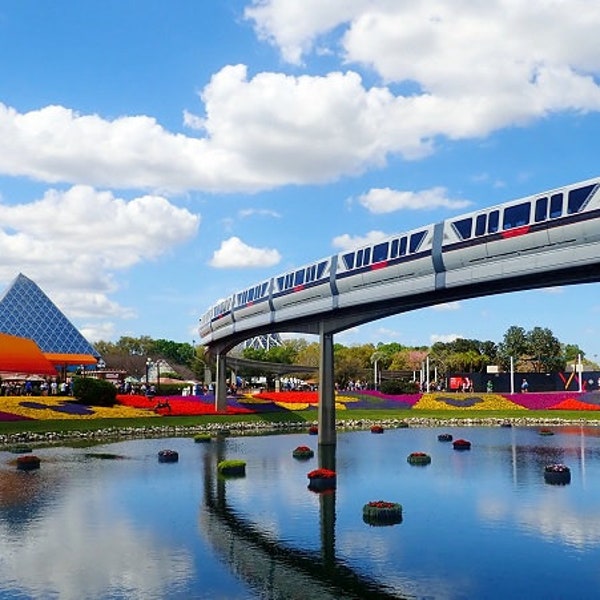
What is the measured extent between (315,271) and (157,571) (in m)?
32.9

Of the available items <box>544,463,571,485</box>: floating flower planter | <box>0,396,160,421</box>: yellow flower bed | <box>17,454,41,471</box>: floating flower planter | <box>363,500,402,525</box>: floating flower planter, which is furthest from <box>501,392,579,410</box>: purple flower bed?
<box>363,500,402,525</box>: floating flower planter

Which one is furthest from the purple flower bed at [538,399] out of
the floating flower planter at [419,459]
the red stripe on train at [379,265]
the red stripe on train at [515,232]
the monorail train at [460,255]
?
the red stripe on train at [515,232]

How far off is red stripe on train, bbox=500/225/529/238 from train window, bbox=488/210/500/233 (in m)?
0.59

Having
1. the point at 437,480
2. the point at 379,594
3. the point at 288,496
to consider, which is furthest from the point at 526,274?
the point at 379,594

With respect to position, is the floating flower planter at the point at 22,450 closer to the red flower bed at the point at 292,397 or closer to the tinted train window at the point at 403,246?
the tinted train window at the point at 403,246

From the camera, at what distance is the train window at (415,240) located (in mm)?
40031

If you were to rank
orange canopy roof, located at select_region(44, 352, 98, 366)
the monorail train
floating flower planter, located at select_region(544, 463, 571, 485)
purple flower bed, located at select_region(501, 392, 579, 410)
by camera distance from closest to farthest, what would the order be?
the monorail train
floating flower planter, located at select_region(544, 463, 571, 485)
purple flower bed, located at select_region(501, 392, 579, 410)
orange canopy roof, located at select_region(44, 352, 98, 366)

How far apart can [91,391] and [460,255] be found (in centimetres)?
4465

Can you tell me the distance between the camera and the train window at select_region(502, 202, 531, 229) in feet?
108

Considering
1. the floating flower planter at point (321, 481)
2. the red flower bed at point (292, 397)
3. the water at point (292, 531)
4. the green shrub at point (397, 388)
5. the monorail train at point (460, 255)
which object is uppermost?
the monorail train at point (460, 255)

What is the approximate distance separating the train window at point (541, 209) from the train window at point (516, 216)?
0.54m

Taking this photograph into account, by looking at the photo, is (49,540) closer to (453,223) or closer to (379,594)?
(379,594)

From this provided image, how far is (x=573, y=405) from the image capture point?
89312mm

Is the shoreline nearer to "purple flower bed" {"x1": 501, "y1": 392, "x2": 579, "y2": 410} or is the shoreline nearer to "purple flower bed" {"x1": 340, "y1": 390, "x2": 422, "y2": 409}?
"purple flower bed" {"x1": 501, "y1": 392, "x2": 579, "y2": 410}
